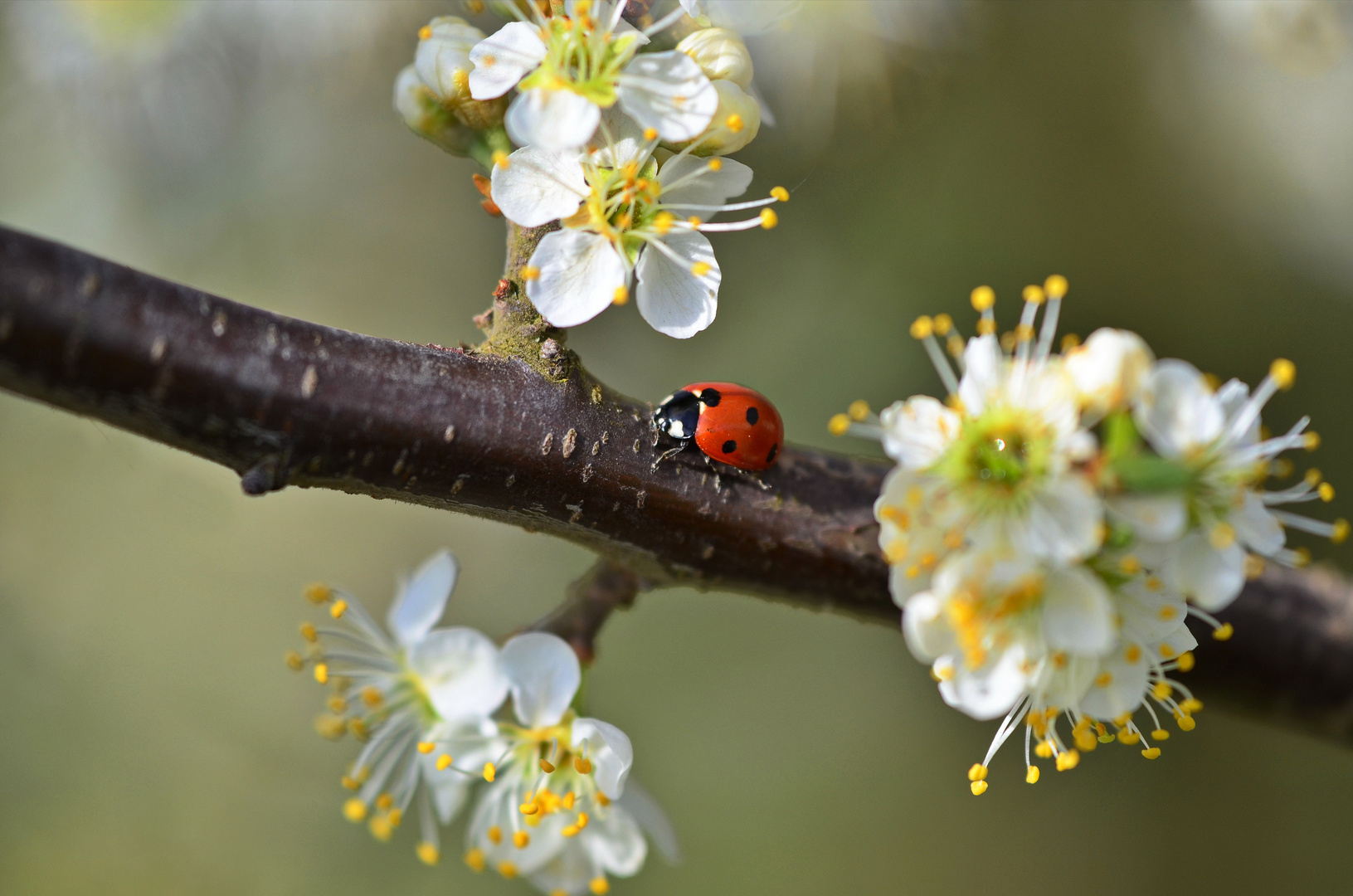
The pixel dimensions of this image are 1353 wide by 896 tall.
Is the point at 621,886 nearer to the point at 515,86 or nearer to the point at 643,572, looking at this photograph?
the point at 643,572

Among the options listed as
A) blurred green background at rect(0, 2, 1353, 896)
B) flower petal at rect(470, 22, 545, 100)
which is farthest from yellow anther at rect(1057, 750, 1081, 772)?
blurred green background at rect(0, 2, 1353, 896)

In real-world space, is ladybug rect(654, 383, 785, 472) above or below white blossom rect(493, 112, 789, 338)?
below

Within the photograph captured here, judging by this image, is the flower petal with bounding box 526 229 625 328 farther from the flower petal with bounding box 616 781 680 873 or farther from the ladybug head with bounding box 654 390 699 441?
the flower petal with bounding box 616 781 680 873

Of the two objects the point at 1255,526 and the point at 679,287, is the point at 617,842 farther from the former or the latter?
the point at 1255,526

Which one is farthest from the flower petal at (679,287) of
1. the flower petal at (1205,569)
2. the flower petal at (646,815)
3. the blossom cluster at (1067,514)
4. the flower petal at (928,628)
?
the flower petal at (646,815)

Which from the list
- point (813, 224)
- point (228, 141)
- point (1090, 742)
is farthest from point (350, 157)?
point (1090, 742)

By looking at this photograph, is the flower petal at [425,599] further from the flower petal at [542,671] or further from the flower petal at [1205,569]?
the flower petal at [1205,569]
